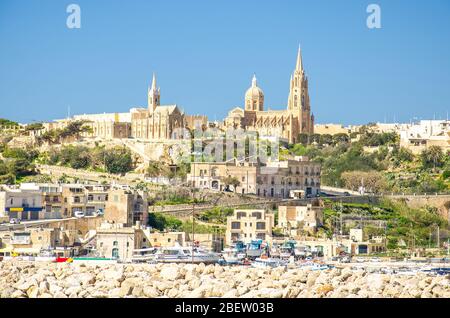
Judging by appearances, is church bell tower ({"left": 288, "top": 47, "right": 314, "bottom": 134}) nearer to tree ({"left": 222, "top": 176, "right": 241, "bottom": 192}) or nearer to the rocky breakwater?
tree ({"left": 222, "top": 176, "right": 241, "bottom": 192})

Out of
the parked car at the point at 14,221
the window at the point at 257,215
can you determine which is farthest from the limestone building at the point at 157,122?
the parked car at the point at 14,221

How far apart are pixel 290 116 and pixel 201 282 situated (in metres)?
50.1

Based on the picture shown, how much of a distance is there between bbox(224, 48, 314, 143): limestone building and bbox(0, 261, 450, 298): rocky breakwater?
150 feet

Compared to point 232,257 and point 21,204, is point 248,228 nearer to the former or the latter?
point 232,257

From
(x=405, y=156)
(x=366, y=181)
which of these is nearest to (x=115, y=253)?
(x=366, y=181)

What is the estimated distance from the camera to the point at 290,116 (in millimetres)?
85062

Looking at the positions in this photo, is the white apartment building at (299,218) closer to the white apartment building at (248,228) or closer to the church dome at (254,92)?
the white apartment building at (248,228)

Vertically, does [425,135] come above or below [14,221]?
above

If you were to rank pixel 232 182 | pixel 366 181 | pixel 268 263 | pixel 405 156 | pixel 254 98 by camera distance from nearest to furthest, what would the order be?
pixel 268 263, pixel 232 182, pixel 366 181, pixel 405 156, pixel 254 98

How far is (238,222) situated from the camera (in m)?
50.8

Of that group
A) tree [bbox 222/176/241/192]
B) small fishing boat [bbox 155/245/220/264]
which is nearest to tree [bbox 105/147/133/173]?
tree [bbox 222/176/241/192]

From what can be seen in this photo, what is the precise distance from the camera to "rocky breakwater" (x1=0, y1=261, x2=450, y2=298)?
1344 inches
